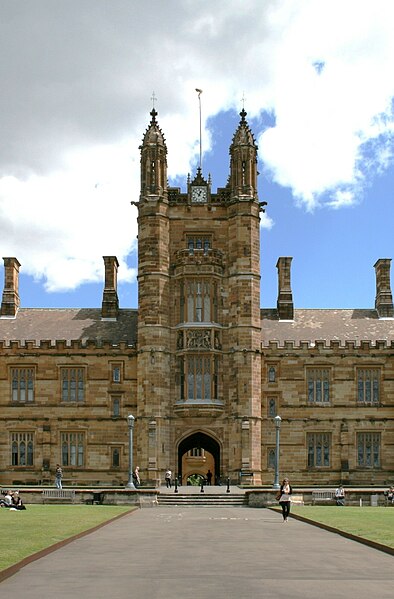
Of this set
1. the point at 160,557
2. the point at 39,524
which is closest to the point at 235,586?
the point at 160,557

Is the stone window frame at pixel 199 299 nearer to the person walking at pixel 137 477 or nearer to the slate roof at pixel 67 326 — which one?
the slate roof at pixel 67 326

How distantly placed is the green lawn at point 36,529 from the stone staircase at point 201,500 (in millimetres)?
10167

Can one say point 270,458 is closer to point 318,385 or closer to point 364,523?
point 318,385

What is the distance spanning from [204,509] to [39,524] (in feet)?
48.7

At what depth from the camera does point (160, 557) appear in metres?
16.1

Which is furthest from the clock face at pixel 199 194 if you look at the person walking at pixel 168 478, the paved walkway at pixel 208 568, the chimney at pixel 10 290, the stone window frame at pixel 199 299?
the paved walkway at pixel 208 568

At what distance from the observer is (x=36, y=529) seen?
21.1 metres

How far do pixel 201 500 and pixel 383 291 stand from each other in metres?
22.8

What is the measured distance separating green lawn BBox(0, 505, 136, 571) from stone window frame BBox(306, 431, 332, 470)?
80.0ft

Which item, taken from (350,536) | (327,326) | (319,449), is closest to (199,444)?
(319,449)

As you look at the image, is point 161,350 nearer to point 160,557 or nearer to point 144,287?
point 144,287

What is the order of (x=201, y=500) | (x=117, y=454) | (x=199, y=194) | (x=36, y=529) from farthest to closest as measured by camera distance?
(x=199, y=194) → (x=117, y=454) → (x=201, y=500) → (x=36, y=529)

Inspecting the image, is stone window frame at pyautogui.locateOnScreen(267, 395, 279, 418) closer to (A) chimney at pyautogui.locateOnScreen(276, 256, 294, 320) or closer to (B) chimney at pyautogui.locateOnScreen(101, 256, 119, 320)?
(A) chimney at pyautogui.locateOnScreen(276, 256, 294, 320)

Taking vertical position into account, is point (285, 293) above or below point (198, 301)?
above
